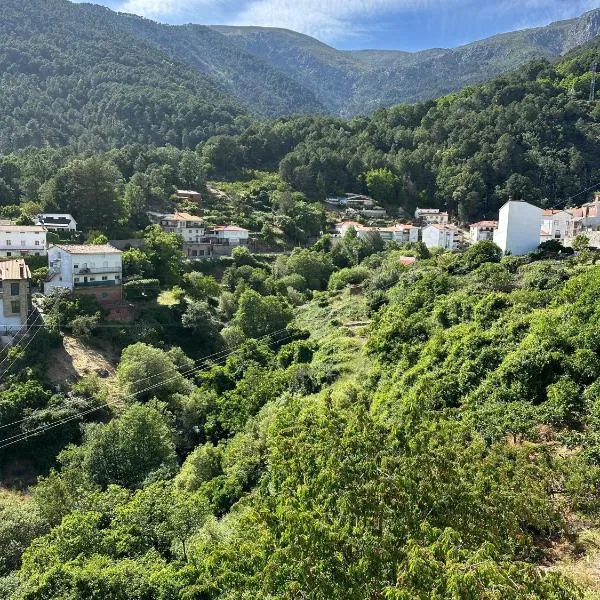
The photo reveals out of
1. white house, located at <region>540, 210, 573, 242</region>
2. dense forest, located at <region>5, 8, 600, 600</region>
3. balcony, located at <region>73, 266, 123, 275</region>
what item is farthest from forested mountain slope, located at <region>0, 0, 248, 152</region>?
white house, located at <region>540, 210, 573, 242</region>

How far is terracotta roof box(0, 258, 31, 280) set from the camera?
31078 millimetres

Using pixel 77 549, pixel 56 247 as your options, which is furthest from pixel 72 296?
pixel 77 549

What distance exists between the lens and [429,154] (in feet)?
270

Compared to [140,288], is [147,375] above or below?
below

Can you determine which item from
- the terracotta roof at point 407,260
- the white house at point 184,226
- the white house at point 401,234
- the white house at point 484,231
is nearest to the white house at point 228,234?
the white house at point 184,226

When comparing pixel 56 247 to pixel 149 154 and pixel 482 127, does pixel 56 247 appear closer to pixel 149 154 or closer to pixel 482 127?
pixel 149 154

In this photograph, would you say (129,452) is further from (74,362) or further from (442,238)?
(442,238)

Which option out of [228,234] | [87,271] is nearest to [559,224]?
[228,234]

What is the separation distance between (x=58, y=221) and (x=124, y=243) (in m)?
5.55

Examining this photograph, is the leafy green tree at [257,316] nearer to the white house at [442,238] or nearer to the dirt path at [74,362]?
the dirt path at [74,362]

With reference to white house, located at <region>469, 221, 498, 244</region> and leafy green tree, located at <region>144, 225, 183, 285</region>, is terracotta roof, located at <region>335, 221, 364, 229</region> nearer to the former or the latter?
white house, located at <region>469, 221, 498, 244</region>

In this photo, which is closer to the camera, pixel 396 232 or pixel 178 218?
pixel 178 218

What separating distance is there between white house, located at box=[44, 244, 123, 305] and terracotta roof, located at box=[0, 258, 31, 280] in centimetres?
377

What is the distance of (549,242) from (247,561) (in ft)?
99.6
